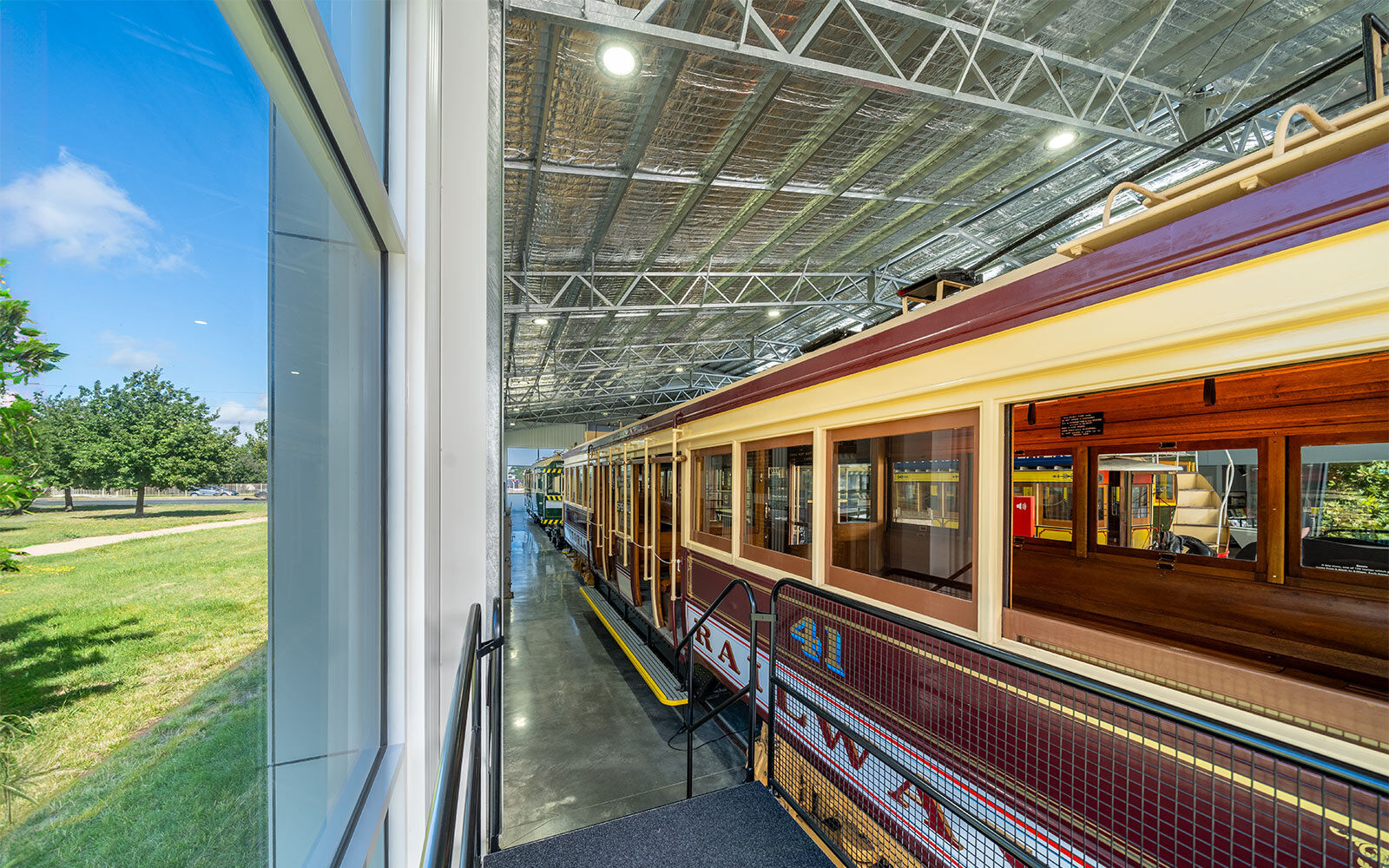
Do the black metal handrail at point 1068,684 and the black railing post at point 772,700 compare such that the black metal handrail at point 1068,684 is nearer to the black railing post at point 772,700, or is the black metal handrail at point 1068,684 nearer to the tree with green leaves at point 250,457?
the black railing post at point 772,700

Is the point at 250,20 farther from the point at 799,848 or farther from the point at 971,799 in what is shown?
the point at 971,799

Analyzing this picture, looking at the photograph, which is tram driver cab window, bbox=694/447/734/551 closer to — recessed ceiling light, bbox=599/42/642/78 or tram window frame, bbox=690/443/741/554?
tram window frame, bbox=690/443/741/554

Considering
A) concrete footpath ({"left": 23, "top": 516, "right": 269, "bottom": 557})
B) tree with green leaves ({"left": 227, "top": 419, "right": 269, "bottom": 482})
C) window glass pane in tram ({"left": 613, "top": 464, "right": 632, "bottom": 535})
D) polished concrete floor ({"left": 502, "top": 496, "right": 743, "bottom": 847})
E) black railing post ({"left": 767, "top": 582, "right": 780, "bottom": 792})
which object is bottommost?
polished concrete floor ({"left": 502, "top": 496, "right": 743, "bottom": 847})

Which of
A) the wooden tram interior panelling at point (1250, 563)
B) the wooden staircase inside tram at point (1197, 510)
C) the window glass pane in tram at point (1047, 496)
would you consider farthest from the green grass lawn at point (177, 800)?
the wooden staircase inside tram at point (1197, 510)

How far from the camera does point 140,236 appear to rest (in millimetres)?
553

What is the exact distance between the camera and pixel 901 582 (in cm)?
277

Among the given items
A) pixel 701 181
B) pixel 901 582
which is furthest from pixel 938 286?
pixel 701 181

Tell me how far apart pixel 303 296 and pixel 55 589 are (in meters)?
0.65

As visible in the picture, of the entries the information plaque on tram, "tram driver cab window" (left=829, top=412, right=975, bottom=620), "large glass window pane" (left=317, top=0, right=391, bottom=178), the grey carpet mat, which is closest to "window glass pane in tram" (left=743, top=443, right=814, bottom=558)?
"tram driver cab window" (left=829, top=412, right=975, bottom=620)

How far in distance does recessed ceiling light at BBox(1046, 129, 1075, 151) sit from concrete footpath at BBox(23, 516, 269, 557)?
7.39 meters

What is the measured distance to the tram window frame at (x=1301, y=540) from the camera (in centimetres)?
277

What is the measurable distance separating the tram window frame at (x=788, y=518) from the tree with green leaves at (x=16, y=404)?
10.3ft

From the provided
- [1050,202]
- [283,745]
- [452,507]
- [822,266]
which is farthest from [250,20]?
[822,266]

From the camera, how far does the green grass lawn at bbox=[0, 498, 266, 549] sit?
0.38m
